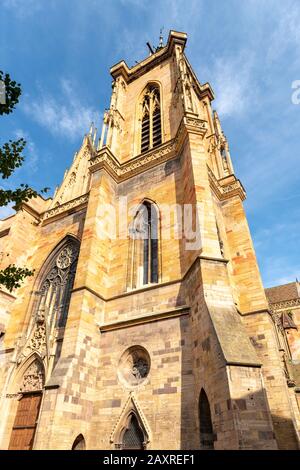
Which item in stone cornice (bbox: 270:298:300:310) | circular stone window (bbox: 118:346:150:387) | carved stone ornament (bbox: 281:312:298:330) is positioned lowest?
circular stone window (bbox: 118:346:150:387)

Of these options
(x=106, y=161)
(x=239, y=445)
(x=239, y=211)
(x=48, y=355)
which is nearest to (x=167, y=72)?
(x=106, y=161)

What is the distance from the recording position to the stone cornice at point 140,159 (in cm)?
1180

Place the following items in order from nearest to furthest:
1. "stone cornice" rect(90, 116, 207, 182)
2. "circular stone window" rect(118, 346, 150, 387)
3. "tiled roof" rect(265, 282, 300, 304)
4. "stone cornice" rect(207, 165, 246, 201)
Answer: "circular stone window" rect(118, 346, 150, 387) → "stone cornice" rect(90, 116, 207, 182) → "stone cornice" rect(207, 165, 246, 201) → "tiled roof" rect(265, 282, 300, 304)

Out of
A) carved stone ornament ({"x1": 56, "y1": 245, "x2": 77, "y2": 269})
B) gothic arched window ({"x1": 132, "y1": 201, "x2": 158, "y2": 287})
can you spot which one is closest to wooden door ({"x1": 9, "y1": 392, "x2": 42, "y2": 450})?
gothic arched window ({"x1": 132, "y1": 201, "x2": 158, "y2": 287})

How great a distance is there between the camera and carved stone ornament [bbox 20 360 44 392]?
9562mm

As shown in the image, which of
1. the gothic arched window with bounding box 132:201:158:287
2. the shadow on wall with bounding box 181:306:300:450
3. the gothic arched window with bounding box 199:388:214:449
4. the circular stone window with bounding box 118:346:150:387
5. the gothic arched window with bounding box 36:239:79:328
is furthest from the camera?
the gothic arched window with bounding box 36:239:79:328

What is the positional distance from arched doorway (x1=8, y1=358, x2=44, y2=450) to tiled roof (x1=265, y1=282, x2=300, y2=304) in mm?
28539

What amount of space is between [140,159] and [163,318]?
7.55 m

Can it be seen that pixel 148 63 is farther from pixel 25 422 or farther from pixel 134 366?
pixel 25 422

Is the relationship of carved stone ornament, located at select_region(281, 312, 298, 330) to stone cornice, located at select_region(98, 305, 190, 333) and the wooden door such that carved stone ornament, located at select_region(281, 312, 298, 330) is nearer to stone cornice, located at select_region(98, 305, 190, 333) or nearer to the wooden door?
stone cornice, located at select_region(98, 305, 190, 333)

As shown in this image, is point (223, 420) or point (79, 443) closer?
point (223, 420)

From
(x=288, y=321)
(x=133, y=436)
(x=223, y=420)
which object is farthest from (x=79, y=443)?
(x=288, y=321)

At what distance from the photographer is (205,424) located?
6.36m

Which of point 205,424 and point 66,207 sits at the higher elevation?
point 66,207
